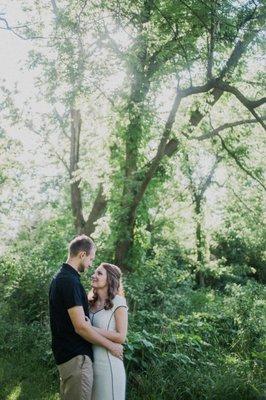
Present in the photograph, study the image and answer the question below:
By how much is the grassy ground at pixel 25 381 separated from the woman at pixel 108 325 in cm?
309

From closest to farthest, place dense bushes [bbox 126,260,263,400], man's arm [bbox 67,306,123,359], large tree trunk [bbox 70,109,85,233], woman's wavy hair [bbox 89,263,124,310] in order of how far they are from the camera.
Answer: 1. man's arm [bbox 67,306,123,359]
2. woman's wavy hair [bbox 89,263,124,310]
3. dense bushes [bbox 126,260,263,400]
4. large tree trunk [bbox 70,109,85,233]

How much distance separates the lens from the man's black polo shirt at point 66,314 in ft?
13.8

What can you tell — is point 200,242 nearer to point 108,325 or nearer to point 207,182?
point 207,182

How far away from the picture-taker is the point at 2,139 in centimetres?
2106

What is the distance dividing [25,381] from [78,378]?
4084mm

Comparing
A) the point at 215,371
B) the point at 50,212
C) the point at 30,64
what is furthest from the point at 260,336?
the point at 50,212

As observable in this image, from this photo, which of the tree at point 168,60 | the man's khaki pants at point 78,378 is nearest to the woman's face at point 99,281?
the man's khaki pants at point 78,378

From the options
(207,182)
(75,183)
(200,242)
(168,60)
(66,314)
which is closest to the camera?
(66,314)

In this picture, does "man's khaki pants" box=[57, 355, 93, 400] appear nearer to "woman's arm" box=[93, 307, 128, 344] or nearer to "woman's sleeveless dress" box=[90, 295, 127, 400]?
"woman's sleeveless dress" box=[90, 295, 127, 400]

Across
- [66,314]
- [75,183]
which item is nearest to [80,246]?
[66,314]

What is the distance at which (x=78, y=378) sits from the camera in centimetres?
417

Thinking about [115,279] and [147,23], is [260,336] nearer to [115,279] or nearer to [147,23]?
[115,279]

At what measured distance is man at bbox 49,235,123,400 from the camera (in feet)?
13.6

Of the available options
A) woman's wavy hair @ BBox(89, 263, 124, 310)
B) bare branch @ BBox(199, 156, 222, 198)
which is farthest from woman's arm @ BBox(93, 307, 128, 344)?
bare branch @ BBox(199, 156, 222, 198)
